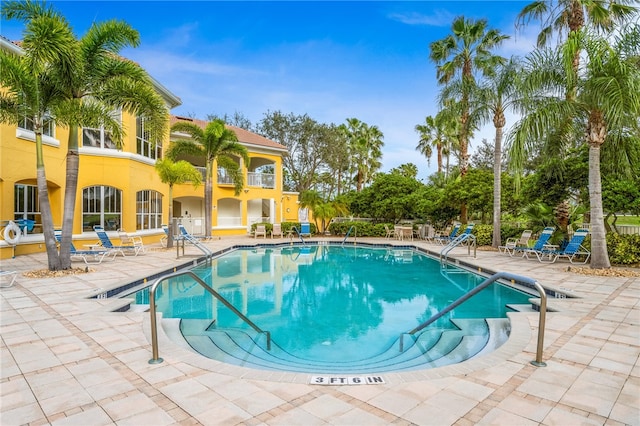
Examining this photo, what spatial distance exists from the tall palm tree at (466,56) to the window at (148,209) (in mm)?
16148

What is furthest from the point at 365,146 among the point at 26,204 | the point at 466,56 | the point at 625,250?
the point at 26,204

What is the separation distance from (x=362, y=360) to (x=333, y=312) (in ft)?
7.94

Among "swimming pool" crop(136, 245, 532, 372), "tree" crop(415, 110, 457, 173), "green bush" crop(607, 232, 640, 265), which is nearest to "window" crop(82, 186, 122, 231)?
"swimming pool" crop(136, 245, 532, 372)

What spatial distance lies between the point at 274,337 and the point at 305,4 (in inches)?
623

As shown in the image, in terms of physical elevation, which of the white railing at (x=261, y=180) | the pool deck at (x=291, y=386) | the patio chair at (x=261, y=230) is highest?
the white railing at (x=261, y=180)

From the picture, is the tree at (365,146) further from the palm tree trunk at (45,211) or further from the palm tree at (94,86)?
the palm tree trunk at (45,211)

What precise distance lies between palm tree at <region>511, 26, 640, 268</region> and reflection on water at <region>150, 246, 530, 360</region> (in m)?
3.95

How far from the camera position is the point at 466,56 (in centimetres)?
1828

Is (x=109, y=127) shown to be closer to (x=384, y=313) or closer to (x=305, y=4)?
(x=384, y=313)

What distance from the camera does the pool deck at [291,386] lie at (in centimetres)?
293

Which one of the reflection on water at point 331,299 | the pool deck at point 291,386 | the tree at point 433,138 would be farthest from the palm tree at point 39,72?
the tree at point 433,138

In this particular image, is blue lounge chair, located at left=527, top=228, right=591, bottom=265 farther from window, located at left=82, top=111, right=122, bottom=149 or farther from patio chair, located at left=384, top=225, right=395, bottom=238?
window, located at left=82, top=111, right=122, bottom=149

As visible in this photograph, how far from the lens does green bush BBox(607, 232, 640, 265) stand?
11.0 m

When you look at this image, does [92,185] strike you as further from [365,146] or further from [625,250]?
[365,146]
